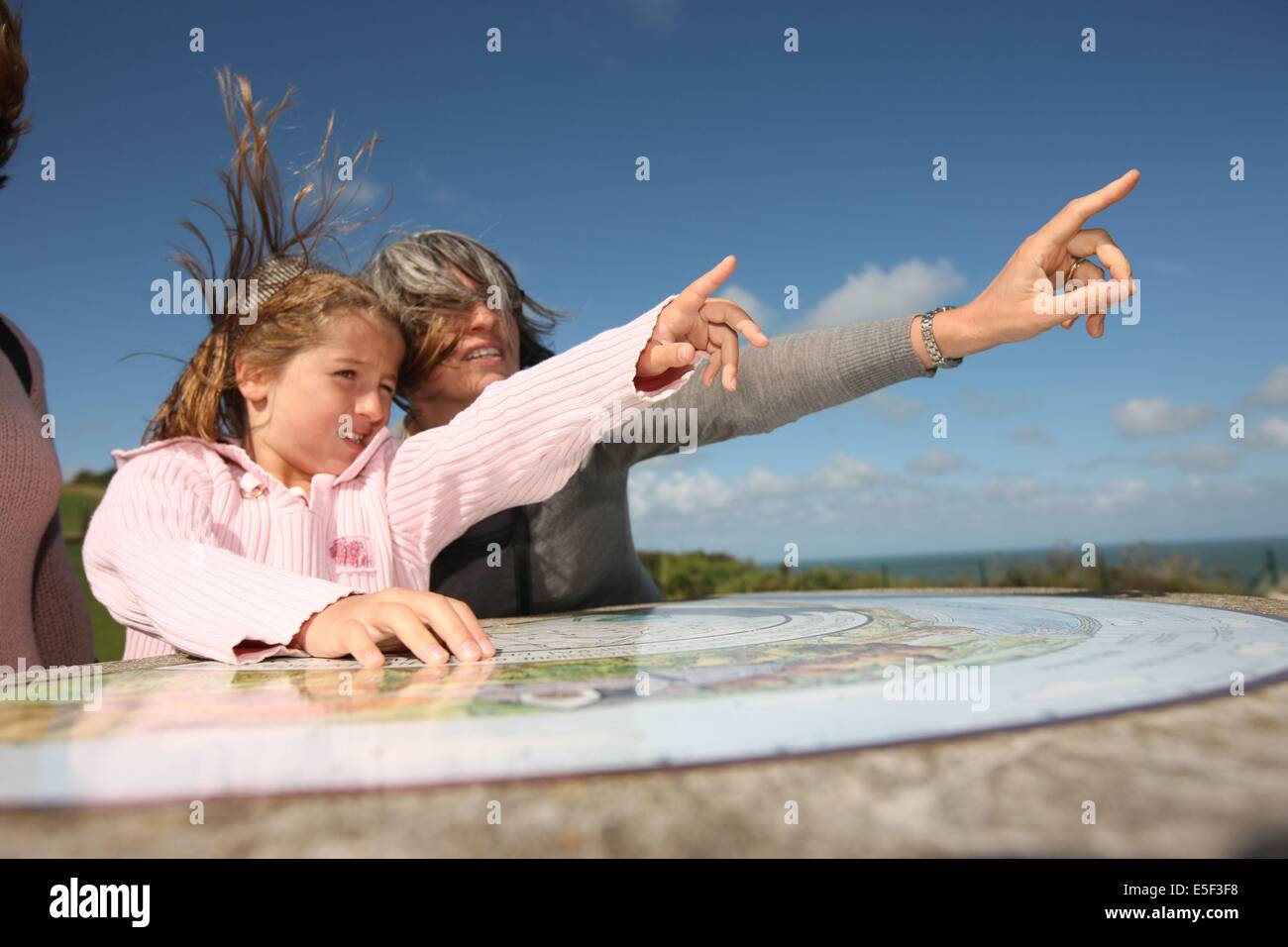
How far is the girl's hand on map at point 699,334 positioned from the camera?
1437 mm

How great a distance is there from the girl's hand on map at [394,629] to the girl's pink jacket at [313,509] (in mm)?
47

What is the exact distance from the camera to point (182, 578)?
1247mm

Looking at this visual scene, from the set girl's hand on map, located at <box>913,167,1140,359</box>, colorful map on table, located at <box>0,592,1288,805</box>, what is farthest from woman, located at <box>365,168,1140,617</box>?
colorful map on table, located at <box>0,592,1288,805</box>

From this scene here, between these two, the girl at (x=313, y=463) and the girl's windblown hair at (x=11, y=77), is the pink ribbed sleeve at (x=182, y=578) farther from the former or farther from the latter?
the girl's windblown hair at (x=11, y=77)

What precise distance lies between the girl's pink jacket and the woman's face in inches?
9.7

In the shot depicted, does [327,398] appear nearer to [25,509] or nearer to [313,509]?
[313,509]

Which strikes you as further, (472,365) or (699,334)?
(472,365)

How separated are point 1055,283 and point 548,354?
1.60m

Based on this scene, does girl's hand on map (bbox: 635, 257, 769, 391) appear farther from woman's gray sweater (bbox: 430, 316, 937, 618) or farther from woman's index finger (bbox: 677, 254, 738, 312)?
woman's gray sweater (bbox: 430, 316, 937, 618)

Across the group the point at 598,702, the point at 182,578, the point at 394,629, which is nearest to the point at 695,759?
the point at 598,702

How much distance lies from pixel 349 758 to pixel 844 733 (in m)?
0.31

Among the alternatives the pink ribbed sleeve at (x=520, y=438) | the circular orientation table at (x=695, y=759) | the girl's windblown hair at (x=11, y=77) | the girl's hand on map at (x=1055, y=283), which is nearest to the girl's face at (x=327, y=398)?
the pink ribbed sleeve at (x=520, y=438)

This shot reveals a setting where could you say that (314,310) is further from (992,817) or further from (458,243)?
(992,817)
